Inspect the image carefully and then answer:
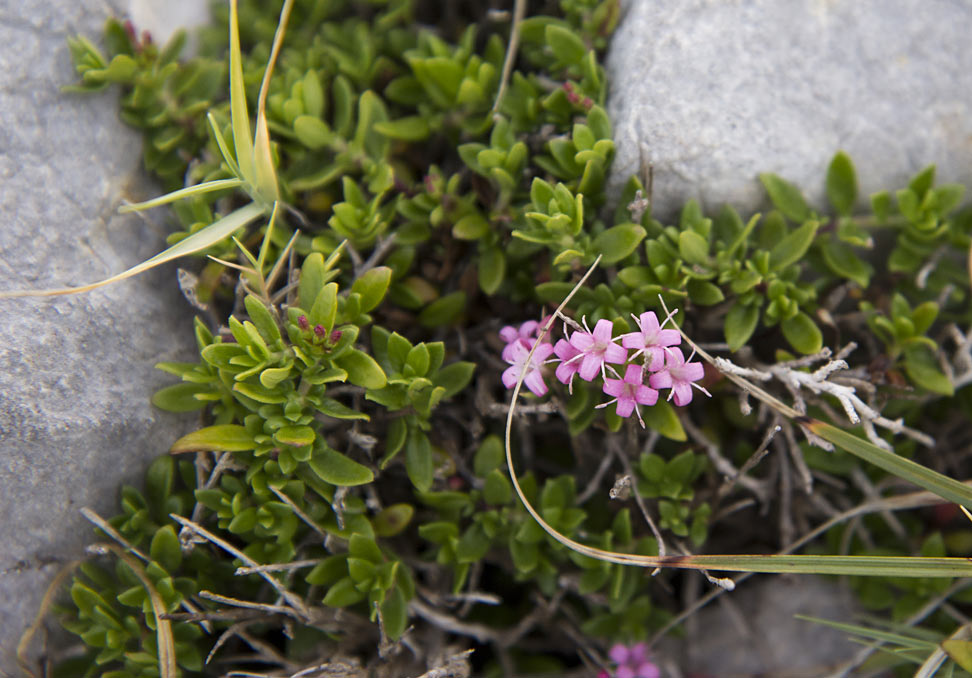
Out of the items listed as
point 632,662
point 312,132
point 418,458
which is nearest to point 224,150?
point 312,132

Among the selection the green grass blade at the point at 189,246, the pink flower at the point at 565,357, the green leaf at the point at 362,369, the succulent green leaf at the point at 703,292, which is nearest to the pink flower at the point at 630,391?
the pink flower at the point at 565,357

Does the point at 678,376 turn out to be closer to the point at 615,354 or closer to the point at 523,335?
the point at 615,354

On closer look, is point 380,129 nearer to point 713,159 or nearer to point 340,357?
point 340,357

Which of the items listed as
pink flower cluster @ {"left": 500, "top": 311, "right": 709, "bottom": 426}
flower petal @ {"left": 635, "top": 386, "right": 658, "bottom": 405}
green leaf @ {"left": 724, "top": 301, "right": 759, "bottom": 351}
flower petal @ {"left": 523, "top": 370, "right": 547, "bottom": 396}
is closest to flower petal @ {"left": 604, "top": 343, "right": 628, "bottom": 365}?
pink flower cluster @ {"left": 500, "top": 311, "right": 709, "bottom": 426}

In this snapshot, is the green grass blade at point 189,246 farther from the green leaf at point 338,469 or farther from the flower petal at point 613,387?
the flower petal at point 613,387

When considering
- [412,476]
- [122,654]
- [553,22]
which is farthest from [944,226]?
[122,654]

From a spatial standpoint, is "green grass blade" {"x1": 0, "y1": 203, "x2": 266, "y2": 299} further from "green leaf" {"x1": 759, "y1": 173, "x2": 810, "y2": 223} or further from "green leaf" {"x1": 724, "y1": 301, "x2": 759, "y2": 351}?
"green leaf" {"x1": 759, "y1": 173, "x2": 810, "y2": 223}
